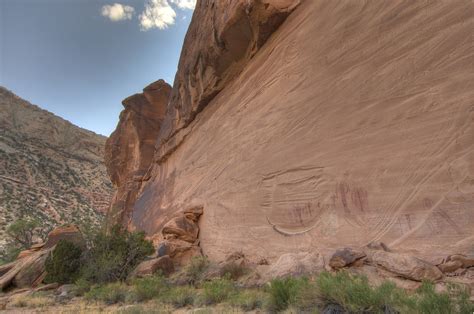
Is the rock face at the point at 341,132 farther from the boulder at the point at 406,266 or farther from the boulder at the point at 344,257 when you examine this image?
the boulder at the point at 344,257

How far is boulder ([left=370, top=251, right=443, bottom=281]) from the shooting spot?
4297mm

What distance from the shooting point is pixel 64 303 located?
7.46m

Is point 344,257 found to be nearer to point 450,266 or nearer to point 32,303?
point 450,266

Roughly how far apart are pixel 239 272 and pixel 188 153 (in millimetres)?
6286

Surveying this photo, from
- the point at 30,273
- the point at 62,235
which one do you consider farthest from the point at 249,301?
the point at 62,235

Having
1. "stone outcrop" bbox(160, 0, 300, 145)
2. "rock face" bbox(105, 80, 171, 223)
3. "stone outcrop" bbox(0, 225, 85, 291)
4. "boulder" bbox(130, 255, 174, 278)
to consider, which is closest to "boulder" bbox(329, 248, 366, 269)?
"boulder" bbox(130, 255, 174, 278)

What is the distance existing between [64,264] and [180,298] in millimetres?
7518

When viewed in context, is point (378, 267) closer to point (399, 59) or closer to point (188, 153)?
point (399, 59)

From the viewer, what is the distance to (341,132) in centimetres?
636

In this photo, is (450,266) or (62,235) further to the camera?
(62,235)

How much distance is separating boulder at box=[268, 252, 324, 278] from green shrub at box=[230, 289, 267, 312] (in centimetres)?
67

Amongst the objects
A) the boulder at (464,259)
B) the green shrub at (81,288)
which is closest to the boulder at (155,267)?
the green shrub at (81,288)

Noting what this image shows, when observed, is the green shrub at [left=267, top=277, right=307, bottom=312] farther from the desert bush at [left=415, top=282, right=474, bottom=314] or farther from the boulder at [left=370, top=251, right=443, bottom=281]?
the desert bush at [left=415, top=282, right=474, bottom=314]

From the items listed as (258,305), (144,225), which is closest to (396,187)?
(258,305)
